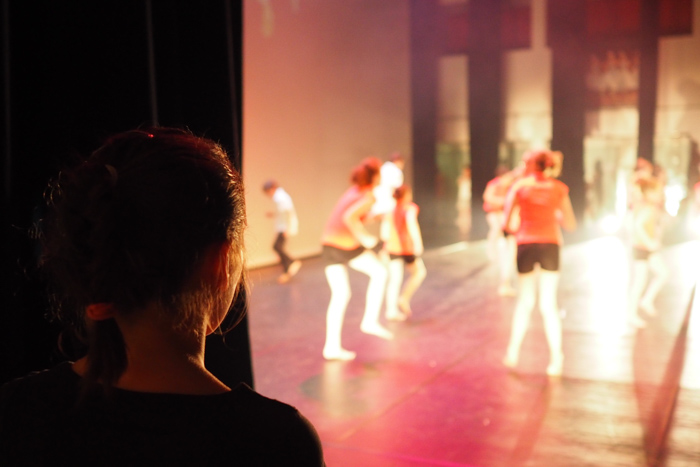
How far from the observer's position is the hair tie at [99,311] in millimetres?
752

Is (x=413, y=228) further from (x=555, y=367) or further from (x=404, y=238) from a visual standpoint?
(x=555, y=367)

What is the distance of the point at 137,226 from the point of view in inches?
28.1

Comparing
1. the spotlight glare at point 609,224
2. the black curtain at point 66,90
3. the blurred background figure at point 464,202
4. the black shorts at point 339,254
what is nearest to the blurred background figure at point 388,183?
the black shorts at point 339,254

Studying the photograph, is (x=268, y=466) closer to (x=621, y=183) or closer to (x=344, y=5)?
(x=344, y=5)

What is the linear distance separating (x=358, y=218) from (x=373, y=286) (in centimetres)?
86

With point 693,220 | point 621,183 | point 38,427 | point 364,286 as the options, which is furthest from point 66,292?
point 621,183

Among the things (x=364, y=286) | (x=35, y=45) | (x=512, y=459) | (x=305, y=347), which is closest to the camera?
(x=35, y=45)

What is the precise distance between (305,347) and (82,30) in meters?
3.96

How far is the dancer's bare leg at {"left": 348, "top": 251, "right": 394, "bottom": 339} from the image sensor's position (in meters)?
5.62

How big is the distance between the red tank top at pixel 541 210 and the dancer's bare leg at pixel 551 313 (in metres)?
0.26

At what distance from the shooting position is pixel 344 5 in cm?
1163

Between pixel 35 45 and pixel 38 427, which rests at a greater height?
pixel 35 45

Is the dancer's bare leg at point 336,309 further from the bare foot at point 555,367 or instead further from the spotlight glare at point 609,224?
the spotlight glare at point 609,224

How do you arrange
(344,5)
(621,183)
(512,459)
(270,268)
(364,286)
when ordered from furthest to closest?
(621,183), (344,5), (270,268), (364,286), (512,459)
